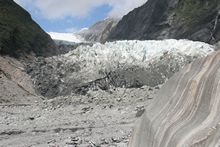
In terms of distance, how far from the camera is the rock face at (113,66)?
30734mm

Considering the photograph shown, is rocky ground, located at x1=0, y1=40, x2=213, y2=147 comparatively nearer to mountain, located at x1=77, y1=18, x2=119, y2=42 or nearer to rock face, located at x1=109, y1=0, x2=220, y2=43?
rock face, located at x1=109, y1=0, x2=220, y2=43

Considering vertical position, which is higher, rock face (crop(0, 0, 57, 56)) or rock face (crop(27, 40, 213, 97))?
rock face (crop(0, 0, 57, 56))

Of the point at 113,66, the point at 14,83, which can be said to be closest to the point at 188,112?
the point at 14,83

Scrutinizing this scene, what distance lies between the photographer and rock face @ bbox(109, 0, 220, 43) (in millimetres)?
57500

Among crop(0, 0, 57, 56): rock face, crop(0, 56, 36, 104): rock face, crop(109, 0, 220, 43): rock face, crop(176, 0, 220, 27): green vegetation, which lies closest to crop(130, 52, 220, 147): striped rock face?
crop(0, 56, 36, 104): rock face

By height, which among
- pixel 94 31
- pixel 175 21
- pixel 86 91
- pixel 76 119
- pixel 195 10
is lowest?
pixel 76 119

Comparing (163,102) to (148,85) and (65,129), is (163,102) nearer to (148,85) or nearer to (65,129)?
(65,129)

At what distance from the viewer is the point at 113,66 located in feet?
108

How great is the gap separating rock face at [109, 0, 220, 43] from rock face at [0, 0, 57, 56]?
18.5 meters

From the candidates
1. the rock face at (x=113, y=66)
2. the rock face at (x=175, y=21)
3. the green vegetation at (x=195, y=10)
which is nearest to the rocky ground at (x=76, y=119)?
the rock face at (x=113, y=66)

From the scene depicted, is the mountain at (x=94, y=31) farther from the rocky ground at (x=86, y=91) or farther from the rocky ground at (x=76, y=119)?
the rocky ground at (x=76, y=119)

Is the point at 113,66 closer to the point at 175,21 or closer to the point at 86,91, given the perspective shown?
the point at 86,91

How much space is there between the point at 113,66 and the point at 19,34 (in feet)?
37.2

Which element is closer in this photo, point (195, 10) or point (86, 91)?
point (86, 91)
